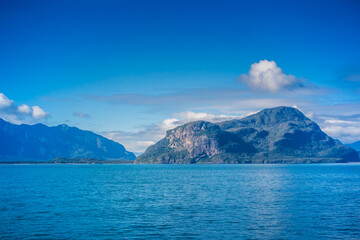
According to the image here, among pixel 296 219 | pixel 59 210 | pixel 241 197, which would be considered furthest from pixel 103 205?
pixel 296 219

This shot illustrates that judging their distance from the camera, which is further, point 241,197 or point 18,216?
point 241,197

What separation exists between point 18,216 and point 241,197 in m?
51.1

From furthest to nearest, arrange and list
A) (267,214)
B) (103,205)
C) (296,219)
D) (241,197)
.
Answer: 1. (241,197)
2. (103,205)
3. (267,214)
4. (296,219)

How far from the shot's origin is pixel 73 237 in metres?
42.5

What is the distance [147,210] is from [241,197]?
94.6 feet

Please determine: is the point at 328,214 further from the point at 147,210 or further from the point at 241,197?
the point at 147,210

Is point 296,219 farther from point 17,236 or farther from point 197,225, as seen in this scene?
point 17,236

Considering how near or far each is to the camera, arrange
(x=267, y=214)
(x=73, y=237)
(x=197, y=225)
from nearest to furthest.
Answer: (x=73, y=237) → (x=197, y=225) → (x=267, y=214)

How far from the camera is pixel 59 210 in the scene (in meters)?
62.0

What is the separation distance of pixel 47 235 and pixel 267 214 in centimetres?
3715

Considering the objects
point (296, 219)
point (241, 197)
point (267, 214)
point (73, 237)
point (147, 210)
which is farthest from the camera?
point (241, 197)

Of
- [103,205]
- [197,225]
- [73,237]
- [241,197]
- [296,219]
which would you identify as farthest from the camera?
[241,197]

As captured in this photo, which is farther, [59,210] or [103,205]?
[103,205]

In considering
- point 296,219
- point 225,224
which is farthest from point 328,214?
point 225,224
